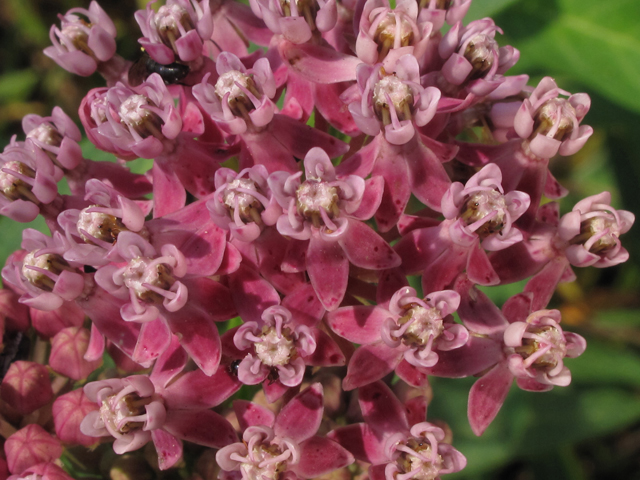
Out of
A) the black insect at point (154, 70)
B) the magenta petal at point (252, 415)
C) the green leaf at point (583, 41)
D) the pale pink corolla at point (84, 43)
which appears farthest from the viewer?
the green leaf at point (583, 41)

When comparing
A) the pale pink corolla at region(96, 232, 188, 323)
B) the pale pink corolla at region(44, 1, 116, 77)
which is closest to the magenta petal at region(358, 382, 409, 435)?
the pale pink corolla at region(96, 232, 188, 323)

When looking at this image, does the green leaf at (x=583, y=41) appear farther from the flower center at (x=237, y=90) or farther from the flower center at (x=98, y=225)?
the flower center at (x=98, y=225)

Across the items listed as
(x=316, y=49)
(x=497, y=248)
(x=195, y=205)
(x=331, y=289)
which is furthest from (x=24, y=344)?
(x=497, y=248)

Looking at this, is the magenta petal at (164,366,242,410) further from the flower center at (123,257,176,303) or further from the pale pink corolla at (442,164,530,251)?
the pale pink corolla at (442,164,530,251)

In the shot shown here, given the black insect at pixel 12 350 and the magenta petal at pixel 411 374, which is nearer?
the magenta petal at pixel 411 374

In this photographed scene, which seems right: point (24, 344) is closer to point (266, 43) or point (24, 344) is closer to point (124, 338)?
point (124, 338)

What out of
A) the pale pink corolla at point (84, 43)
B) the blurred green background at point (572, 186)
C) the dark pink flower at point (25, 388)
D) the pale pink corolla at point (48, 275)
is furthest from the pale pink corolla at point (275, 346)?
the blurred green background at point (572, 186)
